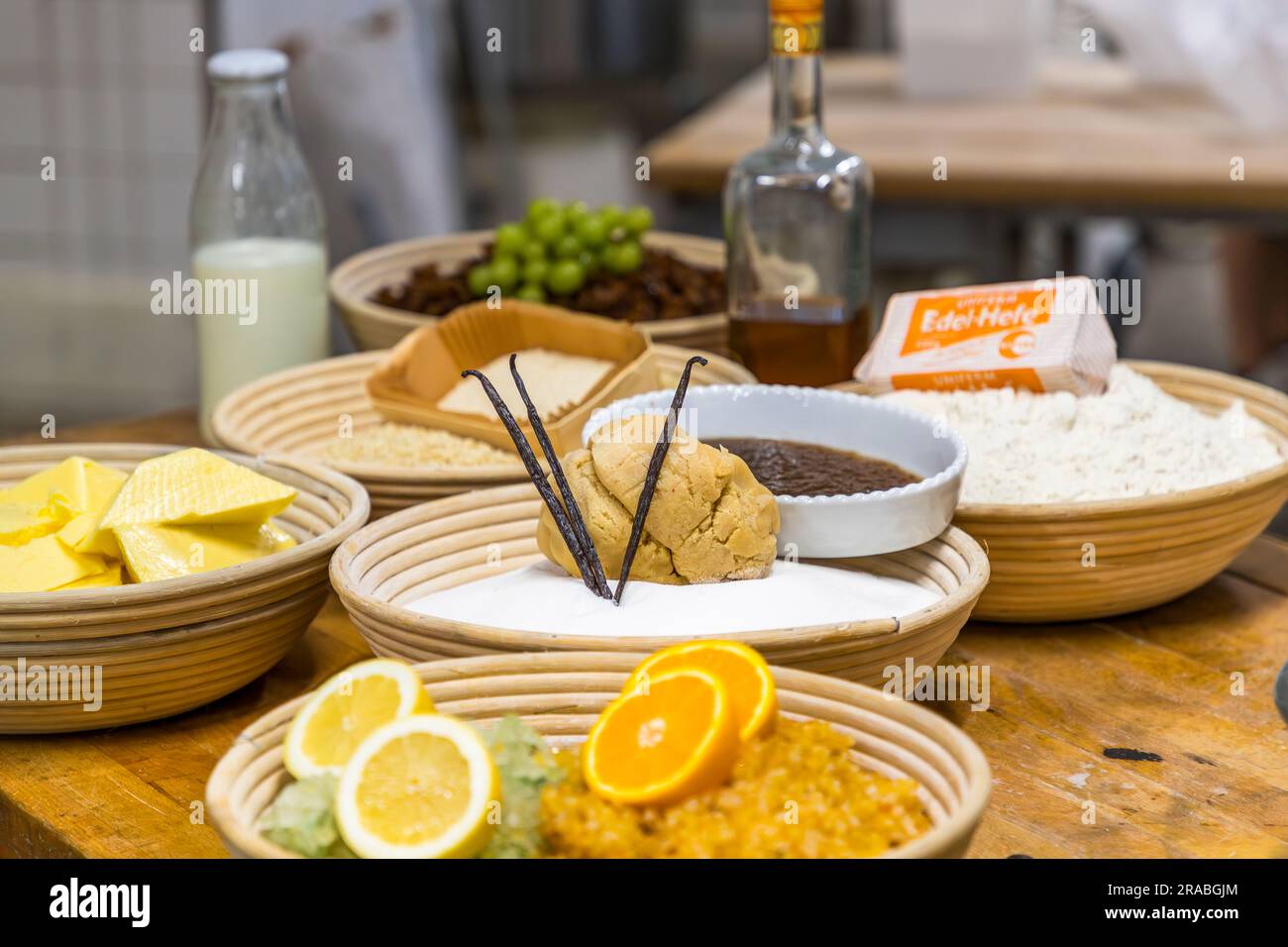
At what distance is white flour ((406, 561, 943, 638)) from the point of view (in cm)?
111

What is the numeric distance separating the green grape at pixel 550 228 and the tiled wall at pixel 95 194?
2079 mm

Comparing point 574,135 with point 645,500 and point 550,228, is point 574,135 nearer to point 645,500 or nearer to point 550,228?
point 550,228

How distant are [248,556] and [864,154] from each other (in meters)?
2.19

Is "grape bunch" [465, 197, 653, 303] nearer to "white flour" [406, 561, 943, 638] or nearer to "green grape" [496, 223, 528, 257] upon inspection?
"green grape" [496, 223, 528, 257]

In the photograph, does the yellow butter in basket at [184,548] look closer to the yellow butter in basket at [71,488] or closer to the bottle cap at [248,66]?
the yellow butter in basket at [71,488]

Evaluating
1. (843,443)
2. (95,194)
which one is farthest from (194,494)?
(95,194)

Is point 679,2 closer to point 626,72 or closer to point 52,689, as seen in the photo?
point 626,72

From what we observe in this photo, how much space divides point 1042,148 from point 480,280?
5.54 feet

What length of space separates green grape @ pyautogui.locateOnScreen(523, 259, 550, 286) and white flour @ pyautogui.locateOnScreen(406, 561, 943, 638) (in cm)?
74

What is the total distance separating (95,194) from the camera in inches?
151

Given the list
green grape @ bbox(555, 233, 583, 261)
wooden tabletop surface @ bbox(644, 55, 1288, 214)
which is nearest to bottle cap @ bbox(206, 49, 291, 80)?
green grape @ bbox(555, 233, 583, 261)

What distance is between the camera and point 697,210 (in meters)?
3.42

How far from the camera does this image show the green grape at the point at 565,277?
6.17 feet
